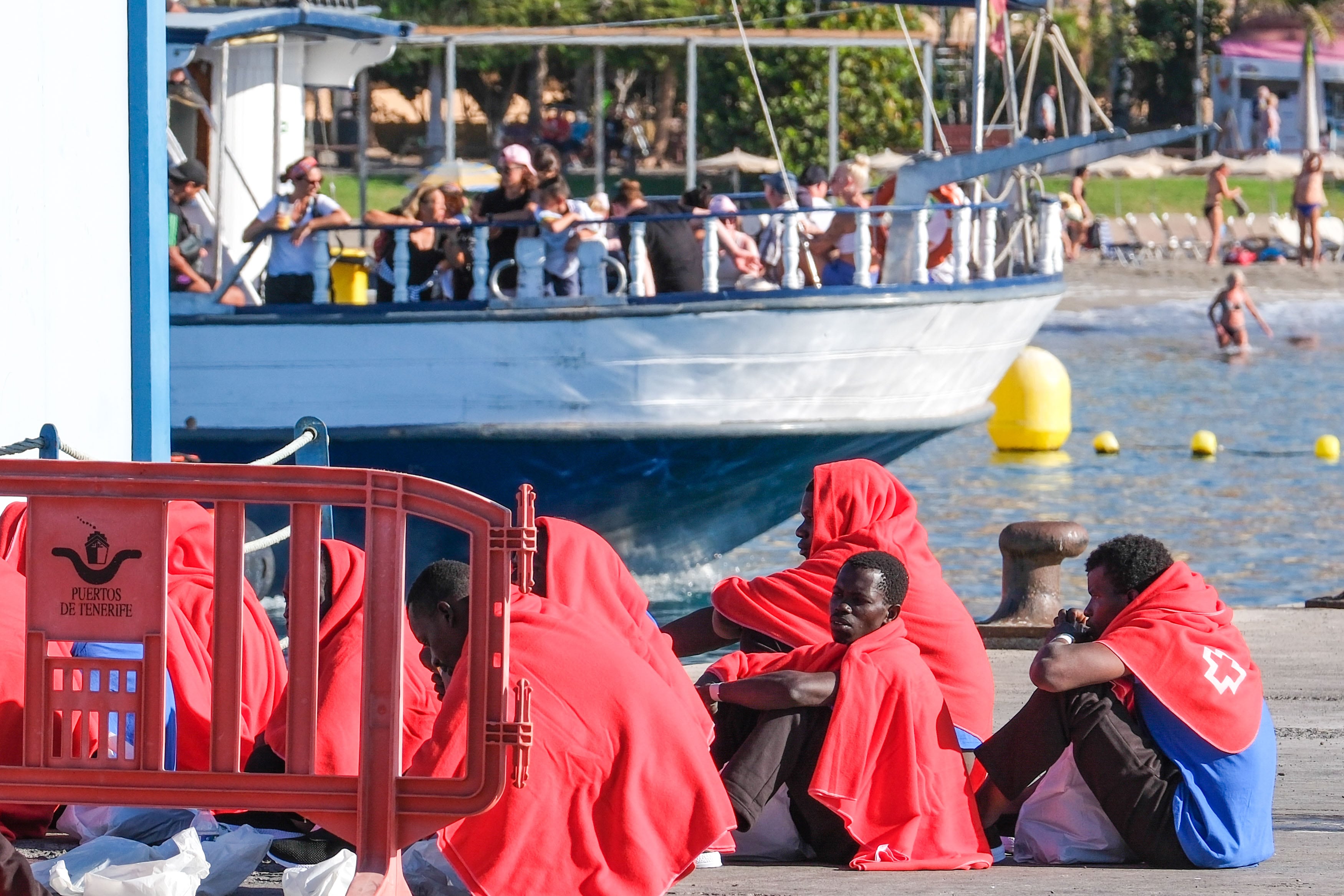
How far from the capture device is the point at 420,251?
37.1 ft

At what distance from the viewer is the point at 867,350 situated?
432 inches

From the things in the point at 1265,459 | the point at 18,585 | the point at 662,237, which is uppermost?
the point at 662,237

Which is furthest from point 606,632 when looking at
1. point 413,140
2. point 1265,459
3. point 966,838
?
point 413,140

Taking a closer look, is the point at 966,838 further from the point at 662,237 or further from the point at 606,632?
the point at 662,237

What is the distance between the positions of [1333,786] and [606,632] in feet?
8.22

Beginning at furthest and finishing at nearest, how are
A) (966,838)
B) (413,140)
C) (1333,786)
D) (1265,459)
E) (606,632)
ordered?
(413,140) → (1265,459) → (1333,786) → (966,838) → (606,632)

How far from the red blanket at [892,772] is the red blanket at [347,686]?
3.13 ft

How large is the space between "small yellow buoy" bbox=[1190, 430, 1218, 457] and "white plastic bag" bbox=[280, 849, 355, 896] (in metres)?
14.9

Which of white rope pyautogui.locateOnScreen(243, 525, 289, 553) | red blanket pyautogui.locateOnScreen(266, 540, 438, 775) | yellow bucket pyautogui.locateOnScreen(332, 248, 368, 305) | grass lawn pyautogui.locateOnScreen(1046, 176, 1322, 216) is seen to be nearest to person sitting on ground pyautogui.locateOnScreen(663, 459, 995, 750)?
red blanket pyautogui.locateOnScreen(266, 540, 438, 775)

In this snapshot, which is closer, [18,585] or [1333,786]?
[18,585]

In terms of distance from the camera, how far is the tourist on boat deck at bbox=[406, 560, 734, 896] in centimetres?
399

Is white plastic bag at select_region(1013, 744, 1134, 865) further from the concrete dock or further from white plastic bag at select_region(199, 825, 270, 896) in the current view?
white plastic bag at select_region(199, 825, 270, 896)

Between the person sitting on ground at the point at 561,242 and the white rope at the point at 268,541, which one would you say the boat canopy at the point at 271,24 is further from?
the white rope at the point at 268,541

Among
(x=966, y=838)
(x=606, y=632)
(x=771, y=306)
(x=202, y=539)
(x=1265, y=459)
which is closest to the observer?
(x=606, y=632)
